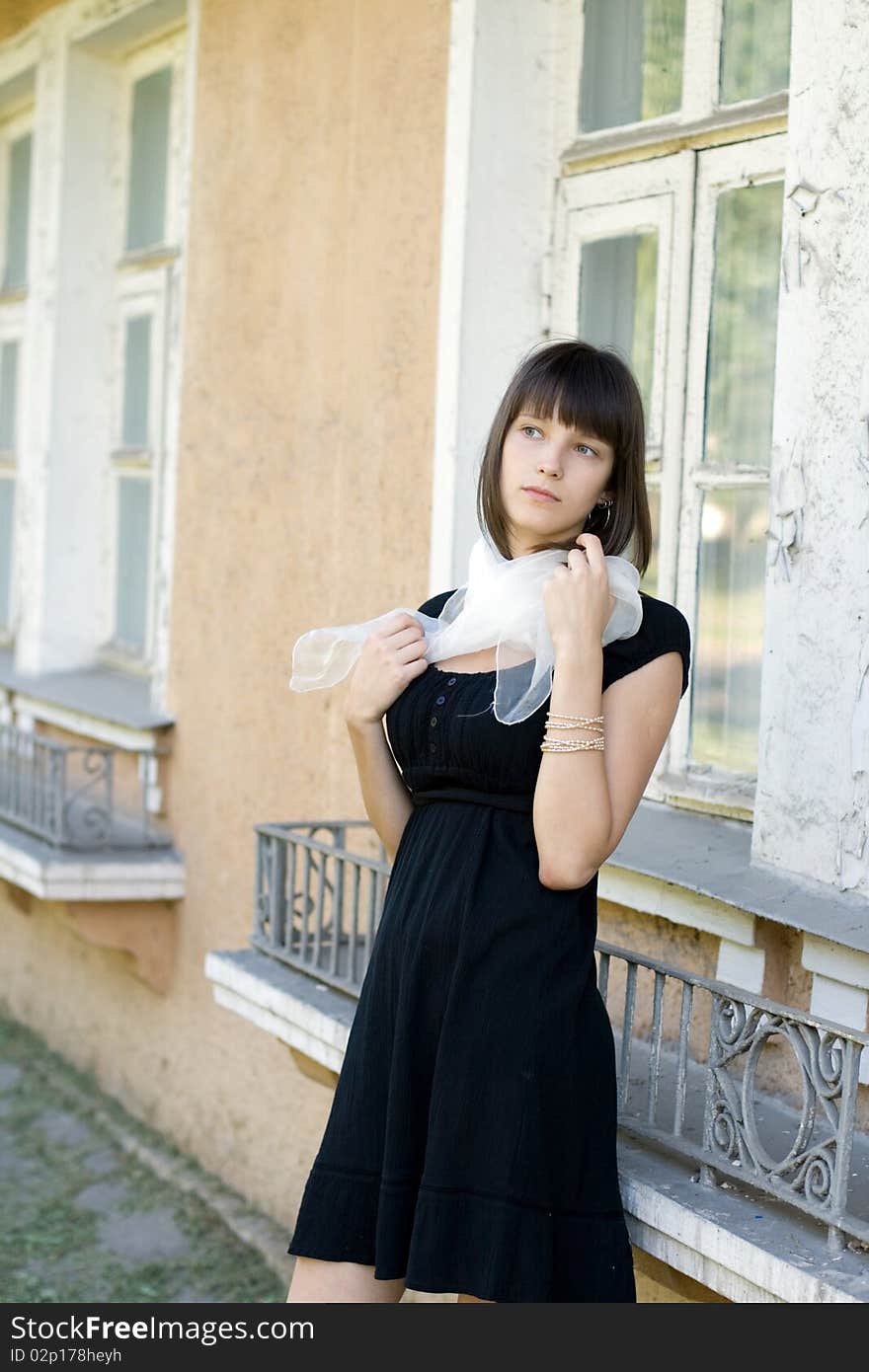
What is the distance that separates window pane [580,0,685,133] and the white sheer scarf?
1.63 metres

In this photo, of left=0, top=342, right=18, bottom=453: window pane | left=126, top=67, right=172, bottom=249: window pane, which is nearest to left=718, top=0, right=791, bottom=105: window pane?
left=126, top=67, right=172, bottom=249: window pane

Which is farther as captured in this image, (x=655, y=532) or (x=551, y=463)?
(x=655, y=532)

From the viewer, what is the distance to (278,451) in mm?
4598

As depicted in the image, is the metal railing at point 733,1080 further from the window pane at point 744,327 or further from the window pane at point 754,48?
the window pane at point 754,48

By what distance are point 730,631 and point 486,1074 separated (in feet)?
4.73

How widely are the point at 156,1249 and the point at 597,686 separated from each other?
332 cm

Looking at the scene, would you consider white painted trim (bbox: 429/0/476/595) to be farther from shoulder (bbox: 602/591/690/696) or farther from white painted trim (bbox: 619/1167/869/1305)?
white painted trim (bbox: 619/1167/869/1305)

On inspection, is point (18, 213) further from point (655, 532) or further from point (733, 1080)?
point (733, 1080)

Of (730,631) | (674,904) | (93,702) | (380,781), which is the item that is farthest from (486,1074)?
(93,702)

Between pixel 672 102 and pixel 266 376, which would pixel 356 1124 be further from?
pixel 266 376

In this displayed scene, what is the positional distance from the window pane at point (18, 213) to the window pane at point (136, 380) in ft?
3.64

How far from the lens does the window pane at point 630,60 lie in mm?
3479

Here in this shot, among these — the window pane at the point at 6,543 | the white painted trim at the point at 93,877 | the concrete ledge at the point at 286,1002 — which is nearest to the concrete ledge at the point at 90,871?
the white painted trim at the point at 93,877

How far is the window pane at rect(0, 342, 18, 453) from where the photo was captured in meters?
6.93
